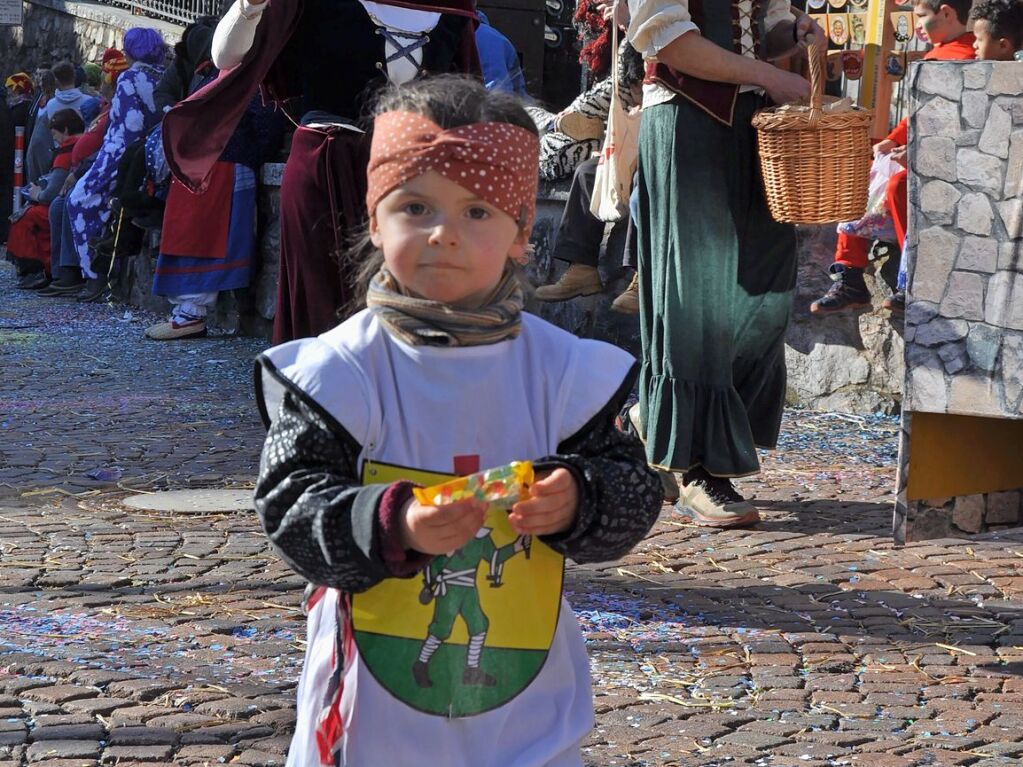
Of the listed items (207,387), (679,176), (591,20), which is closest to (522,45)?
(591,20)

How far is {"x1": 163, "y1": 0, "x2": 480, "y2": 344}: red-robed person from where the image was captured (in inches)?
189

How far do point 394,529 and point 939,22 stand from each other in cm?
619

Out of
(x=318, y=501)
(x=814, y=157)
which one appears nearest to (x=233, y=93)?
(x=814, y=157)

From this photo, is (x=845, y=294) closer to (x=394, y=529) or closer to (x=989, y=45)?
(x=989, y=45)

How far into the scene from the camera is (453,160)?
2.36 meters

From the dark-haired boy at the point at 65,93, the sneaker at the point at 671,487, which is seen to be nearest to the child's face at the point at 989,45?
the sneaker at the point at 671,487

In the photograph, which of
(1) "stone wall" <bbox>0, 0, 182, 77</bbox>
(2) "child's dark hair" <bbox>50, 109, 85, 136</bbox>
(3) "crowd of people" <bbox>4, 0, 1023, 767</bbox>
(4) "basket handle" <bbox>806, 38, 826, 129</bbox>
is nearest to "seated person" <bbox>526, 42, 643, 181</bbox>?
(3) "crowd of people" <bbox>4, 0, 1023, 767</bbox>

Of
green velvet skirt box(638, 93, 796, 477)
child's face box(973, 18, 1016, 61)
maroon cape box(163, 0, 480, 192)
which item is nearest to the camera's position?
maroon cape box(163, 0, 480, 192)

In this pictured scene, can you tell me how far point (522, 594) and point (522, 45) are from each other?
13843mm

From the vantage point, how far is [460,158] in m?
2.36

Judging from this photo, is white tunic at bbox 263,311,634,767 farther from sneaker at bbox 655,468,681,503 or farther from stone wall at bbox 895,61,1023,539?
sneaker at bbox 655,468,681,503

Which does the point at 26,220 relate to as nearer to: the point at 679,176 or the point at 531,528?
the point at 679,176

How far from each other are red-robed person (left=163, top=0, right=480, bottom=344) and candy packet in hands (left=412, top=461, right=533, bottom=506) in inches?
109

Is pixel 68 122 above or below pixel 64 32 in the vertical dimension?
below
